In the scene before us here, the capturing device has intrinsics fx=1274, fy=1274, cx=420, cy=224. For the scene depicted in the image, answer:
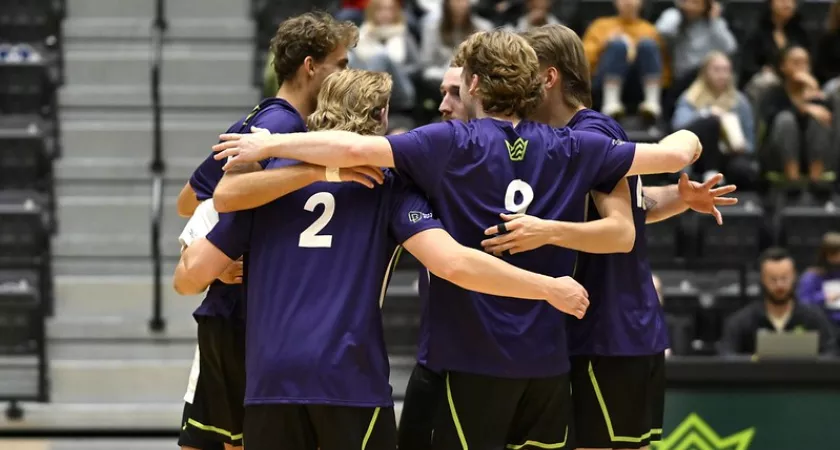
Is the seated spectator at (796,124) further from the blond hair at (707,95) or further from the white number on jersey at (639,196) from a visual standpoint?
the white number on jersey at (639,196)

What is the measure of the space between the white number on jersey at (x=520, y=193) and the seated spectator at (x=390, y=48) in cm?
591

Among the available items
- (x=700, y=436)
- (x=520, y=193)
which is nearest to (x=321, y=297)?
→ (x=520, y=193)

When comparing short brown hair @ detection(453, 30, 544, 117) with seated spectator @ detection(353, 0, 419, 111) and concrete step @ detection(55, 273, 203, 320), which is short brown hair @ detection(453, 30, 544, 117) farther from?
seated spectator @ detection(353, 0, 419, 111)

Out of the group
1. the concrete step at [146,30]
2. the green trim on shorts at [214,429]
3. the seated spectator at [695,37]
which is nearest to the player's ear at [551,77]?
the green trim on shorts at [214,429]

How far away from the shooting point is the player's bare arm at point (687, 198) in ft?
14.6

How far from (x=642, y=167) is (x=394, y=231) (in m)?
0.84

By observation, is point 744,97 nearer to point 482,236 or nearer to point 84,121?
point 84,121

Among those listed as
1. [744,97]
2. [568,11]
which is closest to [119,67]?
[568,11]

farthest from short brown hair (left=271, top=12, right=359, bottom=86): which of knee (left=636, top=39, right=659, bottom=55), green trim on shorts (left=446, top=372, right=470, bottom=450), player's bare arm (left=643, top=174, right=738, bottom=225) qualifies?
knee (left=636, top=39, right=659, bottom=55)

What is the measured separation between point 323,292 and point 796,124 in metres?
7.09

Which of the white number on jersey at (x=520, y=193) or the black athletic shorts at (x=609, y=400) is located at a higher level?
the white number on jersey at (x=520, y=193)

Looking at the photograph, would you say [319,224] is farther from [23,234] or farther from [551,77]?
[23,234]

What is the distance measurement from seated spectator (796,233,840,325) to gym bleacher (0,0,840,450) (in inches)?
14.4

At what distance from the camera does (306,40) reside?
4195 millimetres
